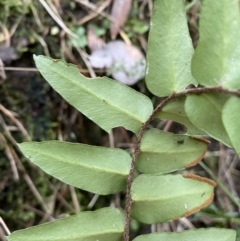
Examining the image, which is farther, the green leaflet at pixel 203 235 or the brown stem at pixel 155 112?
the green leaflet at pixel 203 235

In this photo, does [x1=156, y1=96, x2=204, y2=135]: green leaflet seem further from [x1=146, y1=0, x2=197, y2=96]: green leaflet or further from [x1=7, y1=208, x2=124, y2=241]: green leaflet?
[x1=7, y1=208, x2=124, y2=241]: green leaflet

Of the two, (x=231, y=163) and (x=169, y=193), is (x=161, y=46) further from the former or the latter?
(x=231, y=163)

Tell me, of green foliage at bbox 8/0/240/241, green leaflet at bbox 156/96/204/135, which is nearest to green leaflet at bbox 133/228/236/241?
green foliage at bbox 8/0/240/241

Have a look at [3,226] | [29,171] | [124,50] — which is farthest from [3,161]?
[124,50]

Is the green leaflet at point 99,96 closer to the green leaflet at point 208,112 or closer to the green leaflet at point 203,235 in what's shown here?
the green leaflet at point 208,112

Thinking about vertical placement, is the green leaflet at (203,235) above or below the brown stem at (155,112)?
below

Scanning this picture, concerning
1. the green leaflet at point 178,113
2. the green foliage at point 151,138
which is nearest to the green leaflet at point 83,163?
the green foliage at point 151,138
